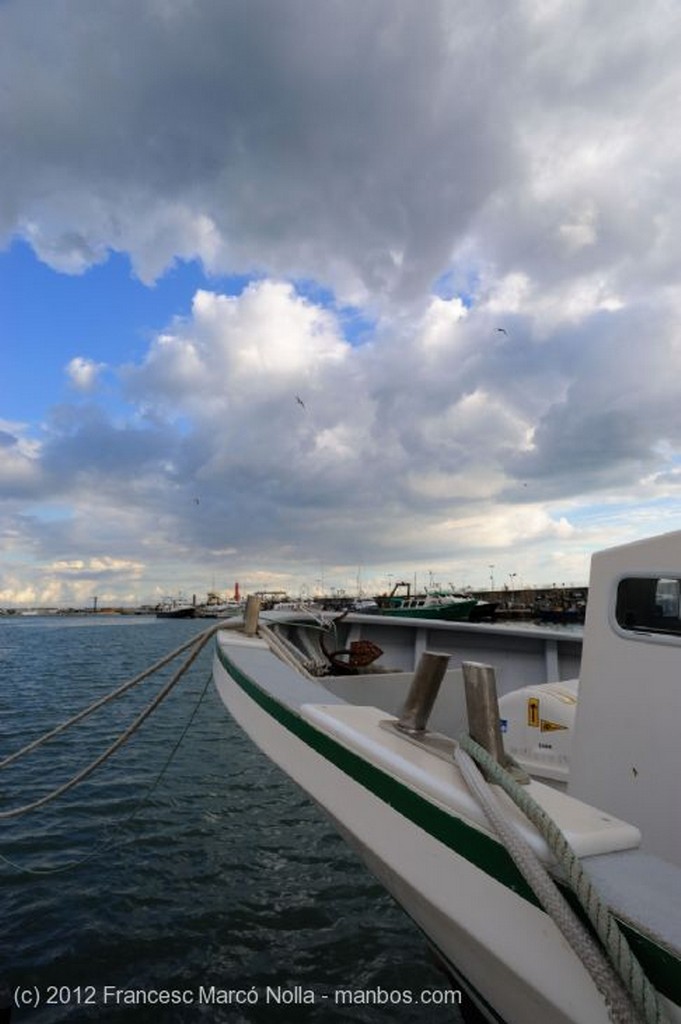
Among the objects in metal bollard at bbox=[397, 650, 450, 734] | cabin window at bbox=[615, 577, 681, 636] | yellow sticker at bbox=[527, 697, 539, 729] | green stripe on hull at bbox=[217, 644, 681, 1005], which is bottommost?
yellow sticker at bbox=[527, 697, 539, 729]

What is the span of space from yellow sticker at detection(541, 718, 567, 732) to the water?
191 centimetres

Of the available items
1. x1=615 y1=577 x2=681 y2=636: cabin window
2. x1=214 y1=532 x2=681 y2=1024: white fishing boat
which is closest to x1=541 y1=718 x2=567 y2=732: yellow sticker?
x1=214 y1=532 x2=681 y2=1024: white fishing boat

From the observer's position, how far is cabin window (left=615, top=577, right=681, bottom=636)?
111 inches

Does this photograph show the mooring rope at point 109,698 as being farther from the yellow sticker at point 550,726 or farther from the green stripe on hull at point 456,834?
the yellow sticker at point 550,726

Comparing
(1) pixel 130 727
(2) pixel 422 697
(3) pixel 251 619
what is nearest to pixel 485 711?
(2) pixel 422 697

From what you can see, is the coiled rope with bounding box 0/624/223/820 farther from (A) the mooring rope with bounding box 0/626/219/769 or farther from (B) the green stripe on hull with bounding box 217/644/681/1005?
(B) the green stripe on hull with bounding box 217/644/681/1005

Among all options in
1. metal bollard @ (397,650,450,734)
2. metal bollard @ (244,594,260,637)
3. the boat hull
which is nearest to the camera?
the boat hull

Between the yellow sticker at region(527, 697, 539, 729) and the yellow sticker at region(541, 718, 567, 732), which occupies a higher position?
the yellow sticker at region(527, 697, 539, 729)

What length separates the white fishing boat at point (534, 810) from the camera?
1246 millimetres

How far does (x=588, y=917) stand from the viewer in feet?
4.08

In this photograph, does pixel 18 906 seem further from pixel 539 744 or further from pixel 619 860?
pixel 619 860

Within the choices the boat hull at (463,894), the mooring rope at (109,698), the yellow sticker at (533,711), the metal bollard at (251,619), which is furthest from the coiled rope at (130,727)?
the yellow sticker at (533,711)

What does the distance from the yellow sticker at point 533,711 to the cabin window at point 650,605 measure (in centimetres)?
227

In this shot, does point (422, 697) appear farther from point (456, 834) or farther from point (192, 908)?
point (192, 908)
